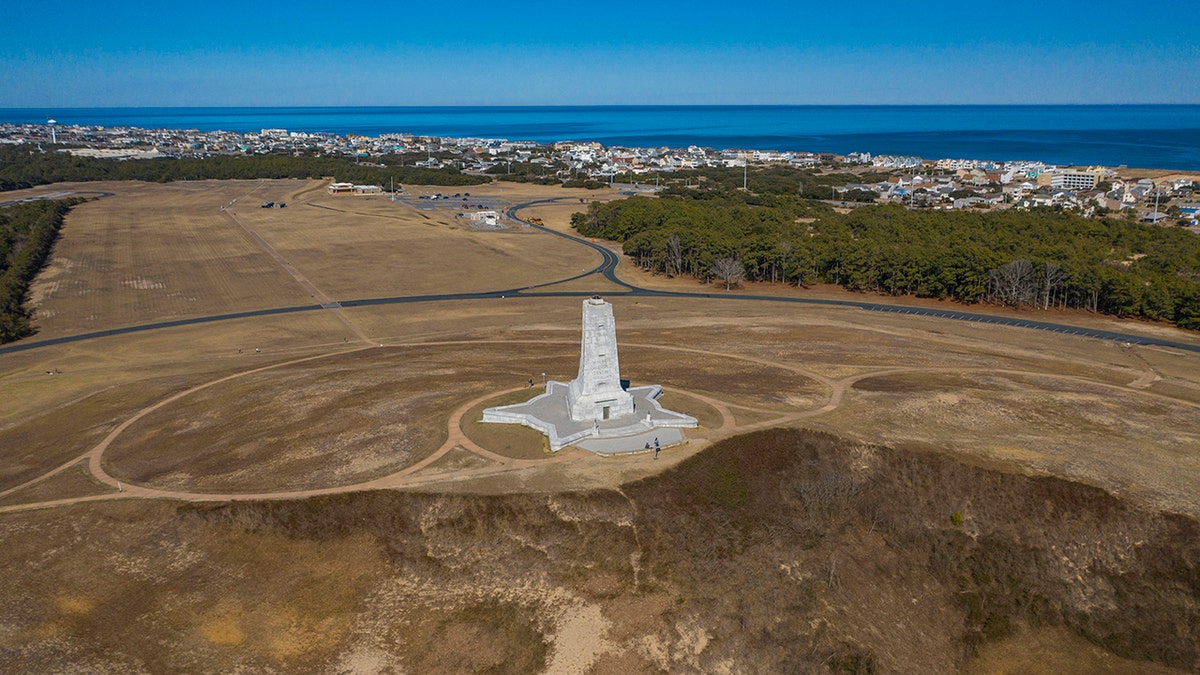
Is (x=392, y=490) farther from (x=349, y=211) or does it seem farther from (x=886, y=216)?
(x=349, y=211)

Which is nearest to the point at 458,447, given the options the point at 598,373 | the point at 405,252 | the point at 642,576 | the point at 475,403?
the point at 475,403

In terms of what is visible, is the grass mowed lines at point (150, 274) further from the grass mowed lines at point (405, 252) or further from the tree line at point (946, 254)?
the tree line at point (946, 254)

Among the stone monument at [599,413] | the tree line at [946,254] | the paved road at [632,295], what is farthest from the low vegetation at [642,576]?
the tree line at [946,254]

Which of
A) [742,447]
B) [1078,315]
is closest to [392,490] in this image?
[742,447]

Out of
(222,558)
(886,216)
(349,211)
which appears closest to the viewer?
(222,558)

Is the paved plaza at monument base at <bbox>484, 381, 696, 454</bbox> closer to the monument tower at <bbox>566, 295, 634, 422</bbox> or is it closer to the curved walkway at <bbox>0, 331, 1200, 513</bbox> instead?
the monument tower at <bbox>566, 295, 634, 422</bbox>
